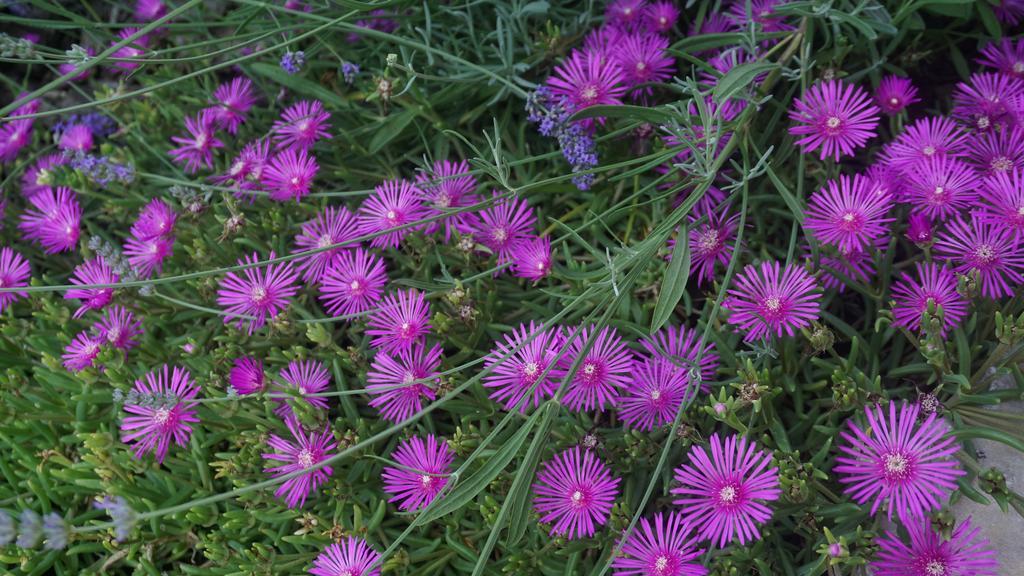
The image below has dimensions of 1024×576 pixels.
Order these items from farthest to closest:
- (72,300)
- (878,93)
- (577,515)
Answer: (72,300) < (878,93) < (577,515)

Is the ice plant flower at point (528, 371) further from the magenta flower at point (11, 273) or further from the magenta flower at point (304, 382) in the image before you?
the magenta flower at point (11, 273)

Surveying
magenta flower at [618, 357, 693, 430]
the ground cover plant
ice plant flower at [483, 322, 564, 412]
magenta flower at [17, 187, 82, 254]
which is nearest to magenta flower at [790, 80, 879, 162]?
the ground cover plant

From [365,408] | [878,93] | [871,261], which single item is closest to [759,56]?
[878,93]

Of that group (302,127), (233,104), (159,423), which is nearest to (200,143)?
(233,104)

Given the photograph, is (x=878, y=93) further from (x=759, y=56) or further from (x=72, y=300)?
(x=72, y=300)

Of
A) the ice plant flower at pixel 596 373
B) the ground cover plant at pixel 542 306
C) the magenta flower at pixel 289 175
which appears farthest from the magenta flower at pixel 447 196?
the ice plant flower at pixel 596 373

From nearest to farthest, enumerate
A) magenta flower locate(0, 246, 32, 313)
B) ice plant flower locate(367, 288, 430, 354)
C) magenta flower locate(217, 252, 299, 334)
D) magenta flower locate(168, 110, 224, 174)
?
ice plant flower locate(367, 288, 430, 354) → magenta flower locate(217, 252, 299, 334) → magenta flower locate(0, 246, 32, 313) → magenta flower locate(168, 110, 224, 174)

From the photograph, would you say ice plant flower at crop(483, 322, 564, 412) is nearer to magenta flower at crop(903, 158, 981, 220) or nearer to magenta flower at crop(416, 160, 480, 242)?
magenta flower at crop(416, 160, 480, 242)
